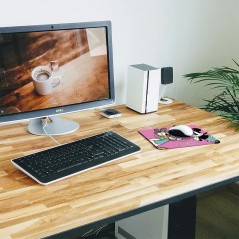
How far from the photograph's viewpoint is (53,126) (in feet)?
6.19

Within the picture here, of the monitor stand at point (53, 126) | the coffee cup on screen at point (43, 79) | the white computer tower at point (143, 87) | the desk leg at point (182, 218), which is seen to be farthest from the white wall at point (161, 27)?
the desk leg at point (182, 218)

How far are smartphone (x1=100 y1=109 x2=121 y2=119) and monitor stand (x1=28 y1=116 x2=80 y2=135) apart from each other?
170 mm

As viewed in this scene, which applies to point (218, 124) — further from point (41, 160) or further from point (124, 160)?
point (41, 160)

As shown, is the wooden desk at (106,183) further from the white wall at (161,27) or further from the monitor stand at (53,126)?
the white wall at (161,27)

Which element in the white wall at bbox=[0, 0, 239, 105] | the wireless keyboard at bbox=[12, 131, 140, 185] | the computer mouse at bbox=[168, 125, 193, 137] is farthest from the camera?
the white wall at bbox=[0, 0, 239, 105]

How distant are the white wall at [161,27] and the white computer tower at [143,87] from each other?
0.55 feet

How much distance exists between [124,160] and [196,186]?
289 mm

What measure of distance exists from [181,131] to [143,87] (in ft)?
1.19

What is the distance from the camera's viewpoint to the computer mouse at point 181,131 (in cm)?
182

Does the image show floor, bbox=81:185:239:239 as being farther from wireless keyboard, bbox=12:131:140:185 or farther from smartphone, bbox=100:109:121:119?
wireless keyboard, bbox=12:131:140:185


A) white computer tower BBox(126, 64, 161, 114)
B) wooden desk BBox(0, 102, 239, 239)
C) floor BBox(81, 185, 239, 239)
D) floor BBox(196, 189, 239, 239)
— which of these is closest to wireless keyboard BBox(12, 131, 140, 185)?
wooden desk BBox(0, 102, 239, 239)

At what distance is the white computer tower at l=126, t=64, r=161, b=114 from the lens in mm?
2080

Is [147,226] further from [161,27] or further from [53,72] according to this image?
[161,27]

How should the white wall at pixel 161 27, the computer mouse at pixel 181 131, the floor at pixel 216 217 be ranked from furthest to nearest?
1. the floor at pixel 216 217
2. the white wall at pixel 161 27
3. the computer mouse at pixel 181 131
